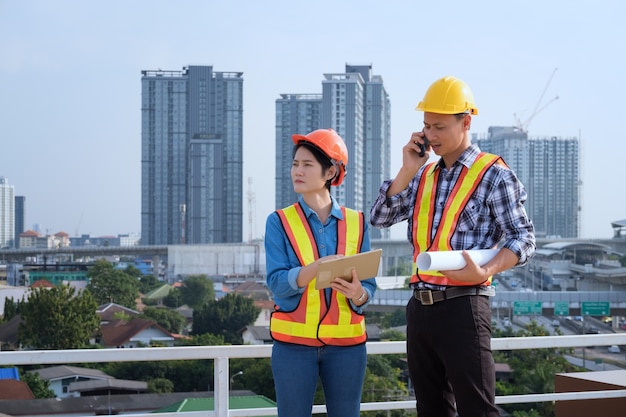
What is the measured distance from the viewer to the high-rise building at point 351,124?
219ft

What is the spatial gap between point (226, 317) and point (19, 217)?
81161 millimetres

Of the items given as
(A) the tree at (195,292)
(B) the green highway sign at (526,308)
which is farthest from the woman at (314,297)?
(A) the tree at (195,292)

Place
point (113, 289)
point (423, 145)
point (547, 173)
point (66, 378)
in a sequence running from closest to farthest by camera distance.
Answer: point (423, 145)
point (66, 378)
point (113, 289)
point (547, 173)

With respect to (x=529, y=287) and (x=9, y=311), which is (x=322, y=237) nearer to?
(x=9, y=311)

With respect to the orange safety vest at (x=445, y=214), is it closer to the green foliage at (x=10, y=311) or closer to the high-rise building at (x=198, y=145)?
the green foliage at (x=10, y=311)

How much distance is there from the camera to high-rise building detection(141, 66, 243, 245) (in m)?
70.1

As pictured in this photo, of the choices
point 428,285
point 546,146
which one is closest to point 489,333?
point 428,285

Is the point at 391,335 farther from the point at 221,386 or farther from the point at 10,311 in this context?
the point at 221,386

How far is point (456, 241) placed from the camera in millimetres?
1743

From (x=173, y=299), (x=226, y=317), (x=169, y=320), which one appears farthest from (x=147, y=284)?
(x=226, y=317)

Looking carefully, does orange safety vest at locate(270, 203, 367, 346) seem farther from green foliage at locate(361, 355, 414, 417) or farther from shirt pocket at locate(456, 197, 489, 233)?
green foliage at locate(361, 355, 414, 417)

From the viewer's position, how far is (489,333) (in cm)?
173

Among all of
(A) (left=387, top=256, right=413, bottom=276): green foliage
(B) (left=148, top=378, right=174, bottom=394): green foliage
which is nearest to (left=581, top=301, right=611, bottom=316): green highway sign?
(A) (left=387, top=256, right=413, bottom=276): green foliage

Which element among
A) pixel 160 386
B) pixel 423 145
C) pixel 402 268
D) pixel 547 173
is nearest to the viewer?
pixel 423 145
